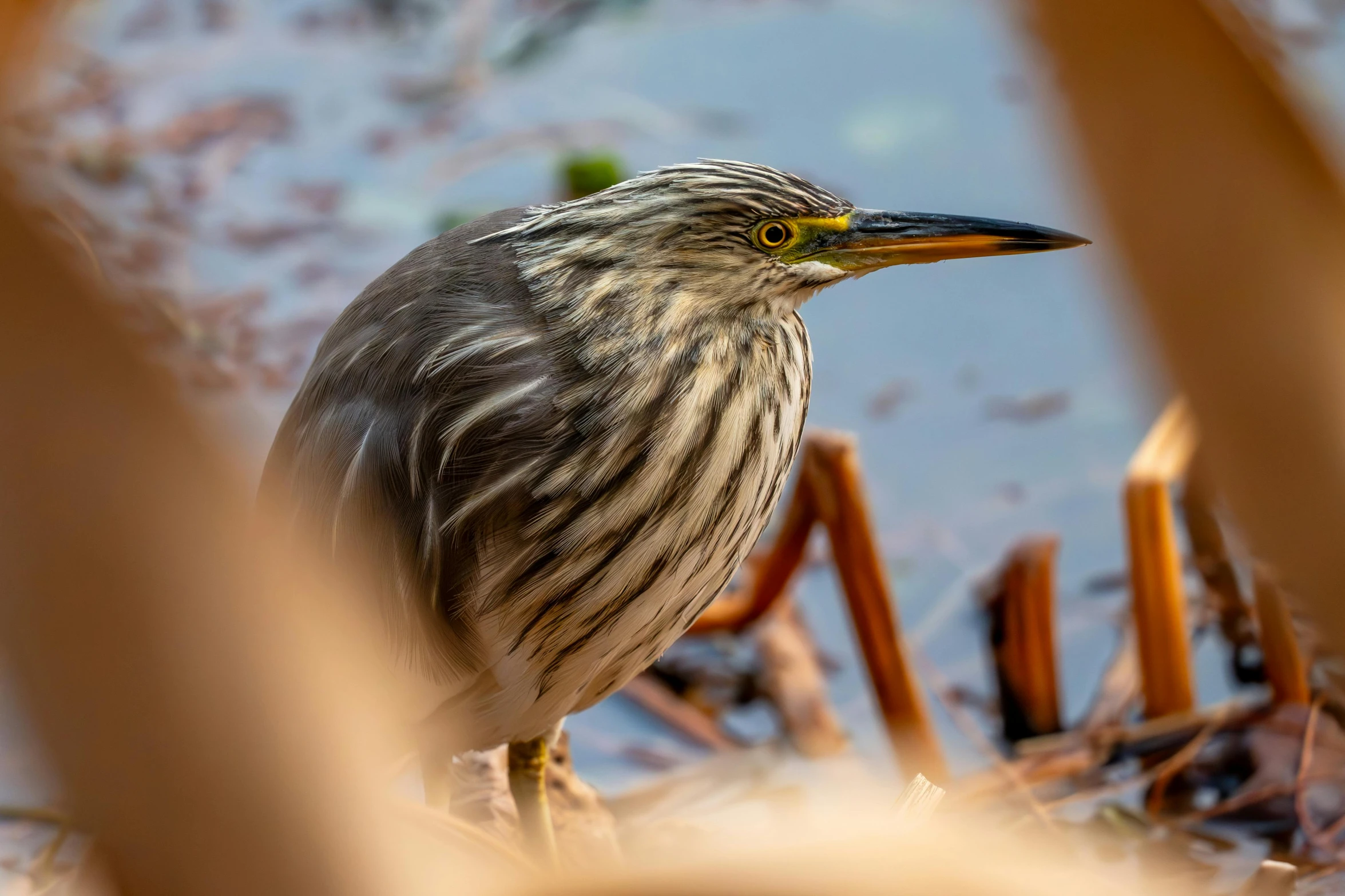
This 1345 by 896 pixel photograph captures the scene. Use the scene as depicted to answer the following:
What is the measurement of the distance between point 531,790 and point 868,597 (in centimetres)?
56

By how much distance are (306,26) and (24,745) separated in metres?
3.52

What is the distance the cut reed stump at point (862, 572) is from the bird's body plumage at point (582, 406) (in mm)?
472

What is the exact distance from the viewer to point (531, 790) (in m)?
1.72

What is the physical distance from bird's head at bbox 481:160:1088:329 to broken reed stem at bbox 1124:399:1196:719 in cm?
77

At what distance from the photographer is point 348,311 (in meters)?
1.42

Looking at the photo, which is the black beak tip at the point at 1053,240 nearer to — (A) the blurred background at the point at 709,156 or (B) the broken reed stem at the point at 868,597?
(B) the broken reed stem at the point at 868,597

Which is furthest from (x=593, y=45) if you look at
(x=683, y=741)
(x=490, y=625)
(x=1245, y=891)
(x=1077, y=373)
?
(x=1245, y=891)

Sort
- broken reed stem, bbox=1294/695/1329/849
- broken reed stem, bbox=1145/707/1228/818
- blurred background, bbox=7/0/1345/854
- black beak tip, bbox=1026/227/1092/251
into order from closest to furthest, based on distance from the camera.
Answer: black beak tip, bbox=1026/227/1092/251
broken reed stem, bbox=1294/695/1329/849
broken reed stem, bbox=1145/707/1228/818
blurred background, bbox=7/0/1345/854

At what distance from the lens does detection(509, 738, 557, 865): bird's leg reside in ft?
5.58

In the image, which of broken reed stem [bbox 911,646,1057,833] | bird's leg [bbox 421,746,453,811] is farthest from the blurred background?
bird's leg [bbox 421,746,453,811]

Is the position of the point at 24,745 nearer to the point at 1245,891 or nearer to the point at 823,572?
the point at 1245,891

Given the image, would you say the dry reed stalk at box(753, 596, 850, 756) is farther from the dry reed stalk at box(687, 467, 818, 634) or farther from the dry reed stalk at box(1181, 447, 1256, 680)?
the dry reed stalk at box(1181, 447, 1256, 680)

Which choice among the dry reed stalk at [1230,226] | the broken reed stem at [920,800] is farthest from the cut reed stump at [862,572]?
the dry reed stalk at [1230,226]

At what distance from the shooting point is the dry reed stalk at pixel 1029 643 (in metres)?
2.05
